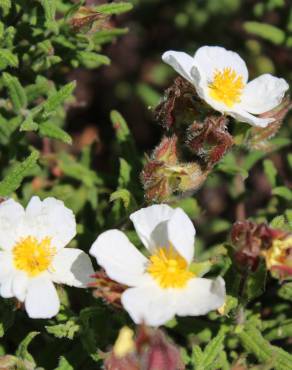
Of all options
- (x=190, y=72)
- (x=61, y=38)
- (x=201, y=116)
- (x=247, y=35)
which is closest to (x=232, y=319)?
(x=201, y=116)

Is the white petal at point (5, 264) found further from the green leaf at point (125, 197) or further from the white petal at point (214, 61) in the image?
the white petal at point (214, 61)

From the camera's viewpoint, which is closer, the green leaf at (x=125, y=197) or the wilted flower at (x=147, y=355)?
the wilted flower at (x=147, y=355)

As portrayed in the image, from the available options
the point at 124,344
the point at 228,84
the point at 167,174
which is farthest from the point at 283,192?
the point at 124,344

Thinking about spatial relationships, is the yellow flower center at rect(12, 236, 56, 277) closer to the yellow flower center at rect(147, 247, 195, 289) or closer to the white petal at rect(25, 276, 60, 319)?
the white petal at rect(25, 276, 60, 319)

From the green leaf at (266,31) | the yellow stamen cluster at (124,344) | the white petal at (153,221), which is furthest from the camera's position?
the green leaf at (266,31)

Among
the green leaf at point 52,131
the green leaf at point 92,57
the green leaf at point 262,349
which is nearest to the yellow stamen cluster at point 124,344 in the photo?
the green leaf at point 262,349

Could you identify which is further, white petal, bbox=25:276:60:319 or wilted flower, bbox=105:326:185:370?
white petal, bbox=25:276:60:319

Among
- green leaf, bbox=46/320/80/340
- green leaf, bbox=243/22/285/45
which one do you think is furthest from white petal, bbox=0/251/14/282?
green leaf, bbox=243/22/285/45

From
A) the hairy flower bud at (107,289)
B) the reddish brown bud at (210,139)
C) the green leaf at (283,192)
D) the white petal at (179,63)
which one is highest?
the white petal at (179,63)

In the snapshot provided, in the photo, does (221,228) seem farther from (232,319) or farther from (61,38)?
(61,38)
